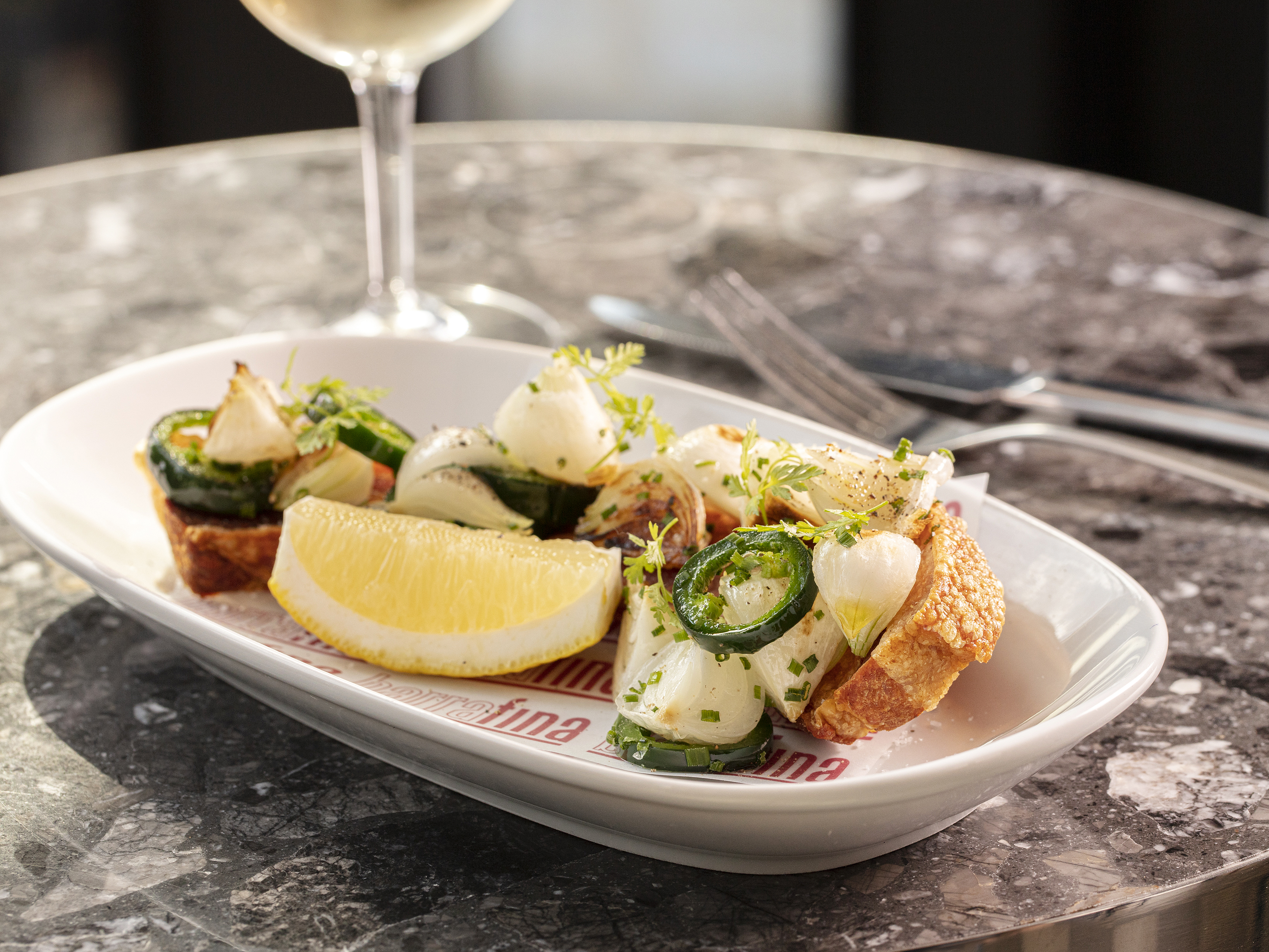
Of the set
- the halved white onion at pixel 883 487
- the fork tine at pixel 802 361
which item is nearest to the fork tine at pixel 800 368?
the fork tine at pixel 802 361

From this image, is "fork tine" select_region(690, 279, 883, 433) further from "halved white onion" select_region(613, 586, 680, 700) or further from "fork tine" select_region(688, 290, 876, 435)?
"halved white onion" select_region(613, 586, 680, 700)

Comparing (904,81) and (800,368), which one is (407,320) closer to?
(800,368)

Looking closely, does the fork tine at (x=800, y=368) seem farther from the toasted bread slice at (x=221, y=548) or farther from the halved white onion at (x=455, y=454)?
the toasted bread slice at (x=221, y=548)

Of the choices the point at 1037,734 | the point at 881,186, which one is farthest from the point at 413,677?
the point at 881,186

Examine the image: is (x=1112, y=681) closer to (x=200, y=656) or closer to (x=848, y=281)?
(x=200, y=656)

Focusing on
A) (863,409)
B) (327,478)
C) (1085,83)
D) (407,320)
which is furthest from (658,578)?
(1085,83)
